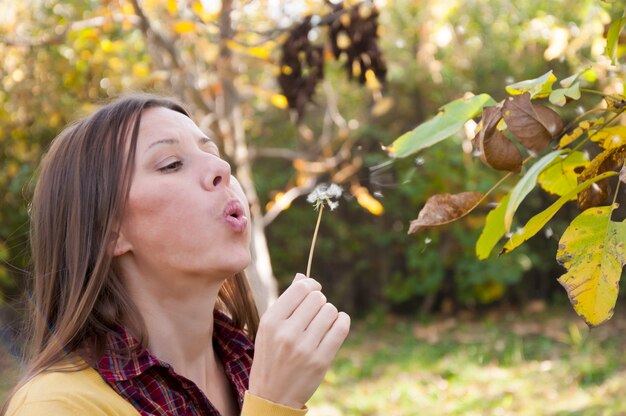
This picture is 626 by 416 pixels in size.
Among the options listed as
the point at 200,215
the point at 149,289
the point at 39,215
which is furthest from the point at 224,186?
the point at 39,215

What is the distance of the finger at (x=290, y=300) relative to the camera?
125 cm

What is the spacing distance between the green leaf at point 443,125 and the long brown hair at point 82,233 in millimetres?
512

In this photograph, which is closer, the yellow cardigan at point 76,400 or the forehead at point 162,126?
the yellow cardigan at point 76,400

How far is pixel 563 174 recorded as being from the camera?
3.87ft

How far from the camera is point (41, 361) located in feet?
4.31

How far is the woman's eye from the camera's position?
139 centimetres

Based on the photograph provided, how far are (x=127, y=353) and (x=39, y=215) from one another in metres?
0.35

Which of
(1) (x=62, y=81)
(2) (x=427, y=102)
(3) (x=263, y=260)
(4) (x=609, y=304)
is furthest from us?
(2) (x=427, y=102)

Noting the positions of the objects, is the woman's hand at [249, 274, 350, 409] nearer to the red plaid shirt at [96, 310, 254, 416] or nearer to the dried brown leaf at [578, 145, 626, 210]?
the red plaid shirt at [96, 310, 254, 416]

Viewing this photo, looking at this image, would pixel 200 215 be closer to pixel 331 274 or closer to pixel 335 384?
pixel 335 384

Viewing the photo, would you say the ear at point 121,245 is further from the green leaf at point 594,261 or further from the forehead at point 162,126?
the green leaf at point 594,261

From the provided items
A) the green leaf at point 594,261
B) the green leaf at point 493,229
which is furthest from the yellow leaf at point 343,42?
the green leaf at point 594,261

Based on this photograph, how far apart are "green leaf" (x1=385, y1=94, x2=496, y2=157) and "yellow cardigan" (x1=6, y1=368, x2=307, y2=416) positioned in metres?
0.44

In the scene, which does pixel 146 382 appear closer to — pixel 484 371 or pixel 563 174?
pixel 563 174
